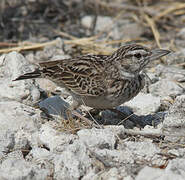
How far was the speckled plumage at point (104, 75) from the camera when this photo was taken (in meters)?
6.05

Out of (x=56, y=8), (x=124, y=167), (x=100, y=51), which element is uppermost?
(x=56, y=8)

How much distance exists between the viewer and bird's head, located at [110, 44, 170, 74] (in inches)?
245

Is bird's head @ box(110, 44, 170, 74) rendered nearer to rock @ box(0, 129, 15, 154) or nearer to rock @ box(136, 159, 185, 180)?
rock @ box(0, 129, 15, 154)

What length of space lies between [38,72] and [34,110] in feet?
1.70

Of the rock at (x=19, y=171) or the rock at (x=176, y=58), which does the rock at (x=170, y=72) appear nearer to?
the rock at (x=176, y=58)

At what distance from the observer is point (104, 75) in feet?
20.5

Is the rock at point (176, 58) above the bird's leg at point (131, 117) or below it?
above

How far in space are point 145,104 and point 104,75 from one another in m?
0.86

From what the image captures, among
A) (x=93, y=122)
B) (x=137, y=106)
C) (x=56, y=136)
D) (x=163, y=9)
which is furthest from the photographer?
(x=163, y=9)

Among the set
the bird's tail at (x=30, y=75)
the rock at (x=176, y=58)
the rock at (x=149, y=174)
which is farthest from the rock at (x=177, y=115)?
the rock at (x=176, y=58)

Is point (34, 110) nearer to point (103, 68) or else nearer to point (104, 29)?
point (103, 68)

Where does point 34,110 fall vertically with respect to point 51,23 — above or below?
below

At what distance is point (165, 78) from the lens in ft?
25.5

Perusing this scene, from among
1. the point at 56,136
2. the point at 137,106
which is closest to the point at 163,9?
the point at 137,106
